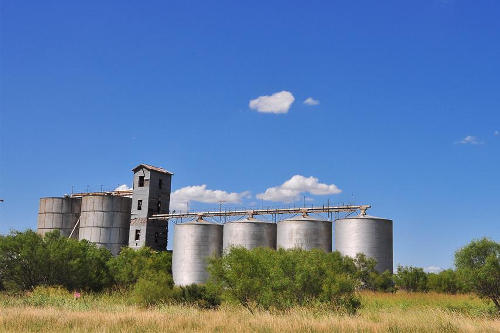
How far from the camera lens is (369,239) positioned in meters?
53.7

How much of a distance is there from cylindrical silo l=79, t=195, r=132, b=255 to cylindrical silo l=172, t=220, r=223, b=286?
11.9 metres

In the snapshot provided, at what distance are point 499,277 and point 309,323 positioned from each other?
16647mm

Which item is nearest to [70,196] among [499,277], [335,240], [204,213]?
[204,213]

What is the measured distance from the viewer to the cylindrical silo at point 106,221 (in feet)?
238

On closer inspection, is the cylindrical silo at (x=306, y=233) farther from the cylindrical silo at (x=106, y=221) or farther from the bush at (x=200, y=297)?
the cylindrical silo at (x=106, y=221)

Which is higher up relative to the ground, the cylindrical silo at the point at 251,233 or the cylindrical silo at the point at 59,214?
the cylindrical silo at the point at 59,214

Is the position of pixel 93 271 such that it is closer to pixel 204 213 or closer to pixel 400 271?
pixel 204 213

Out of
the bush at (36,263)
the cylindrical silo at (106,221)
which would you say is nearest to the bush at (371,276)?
the bush at (36,263)

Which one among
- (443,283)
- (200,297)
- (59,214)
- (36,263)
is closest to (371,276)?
(443,283)

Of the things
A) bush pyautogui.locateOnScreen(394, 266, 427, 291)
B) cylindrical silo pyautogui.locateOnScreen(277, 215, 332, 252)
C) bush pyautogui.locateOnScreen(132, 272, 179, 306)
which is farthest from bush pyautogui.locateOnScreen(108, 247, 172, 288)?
bush pyautogui.locateOnScreen(394, 266, 427, 291)

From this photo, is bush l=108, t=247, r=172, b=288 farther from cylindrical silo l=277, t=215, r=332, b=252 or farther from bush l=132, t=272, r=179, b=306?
bush l=132, t=272, r=179, b=306

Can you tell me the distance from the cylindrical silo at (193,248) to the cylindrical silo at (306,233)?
30.0ft

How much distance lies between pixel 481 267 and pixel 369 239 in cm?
2495

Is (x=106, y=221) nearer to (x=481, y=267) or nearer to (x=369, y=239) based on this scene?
(x=369, y=239)
